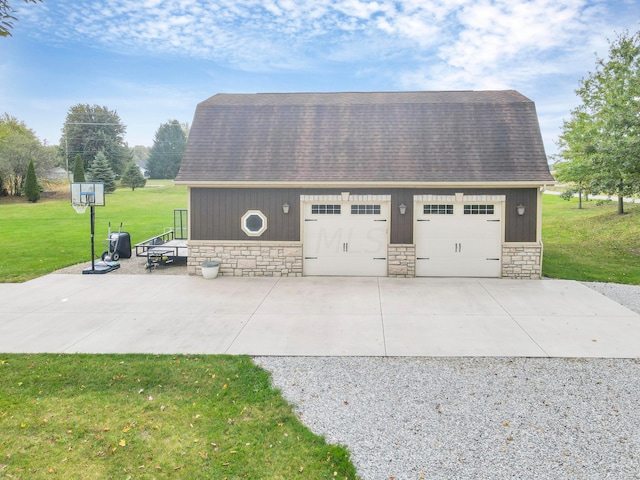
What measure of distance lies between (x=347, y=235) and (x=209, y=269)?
13.1 ft

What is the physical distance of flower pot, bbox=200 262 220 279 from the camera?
1230cm

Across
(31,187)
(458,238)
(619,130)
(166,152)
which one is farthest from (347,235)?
(166,152)

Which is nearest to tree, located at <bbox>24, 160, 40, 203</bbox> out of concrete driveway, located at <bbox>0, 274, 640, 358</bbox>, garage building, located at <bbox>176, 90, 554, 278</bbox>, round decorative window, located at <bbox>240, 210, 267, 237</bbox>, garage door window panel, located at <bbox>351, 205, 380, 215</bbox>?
concrete driveway, located at <bbox>0, 274, 640, 358</bbox>

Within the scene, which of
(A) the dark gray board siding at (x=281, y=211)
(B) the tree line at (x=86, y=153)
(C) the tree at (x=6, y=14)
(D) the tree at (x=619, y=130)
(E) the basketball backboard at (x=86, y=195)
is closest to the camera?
(C) the tree at (x=6, y=14)

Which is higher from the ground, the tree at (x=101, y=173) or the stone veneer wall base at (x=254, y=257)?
the tree at (x=101, y=173)

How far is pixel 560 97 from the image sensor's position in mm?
25141

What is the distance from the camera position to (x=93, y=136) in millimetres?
49844

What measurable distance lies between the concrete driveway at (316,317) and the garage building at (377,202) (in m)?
0.67

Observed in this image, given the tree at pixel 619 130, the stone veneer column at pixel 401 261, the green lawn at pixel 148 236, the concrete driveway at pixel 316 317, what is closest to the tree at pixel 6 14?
the concrete driveway at pixel 316 317

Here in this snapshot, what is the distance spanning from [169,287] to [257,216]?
307cm

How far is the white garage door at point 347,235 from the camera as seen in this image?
12.4m

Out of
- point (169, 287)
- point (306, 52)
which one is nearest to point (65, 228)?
point (169, 287)

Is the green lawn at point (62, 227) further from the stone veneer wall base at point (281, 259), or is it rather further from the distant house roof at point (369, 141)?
the distant house roof at point (369, 141)

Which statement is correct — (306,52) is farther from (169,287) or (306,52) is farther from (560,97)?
(169,287)
